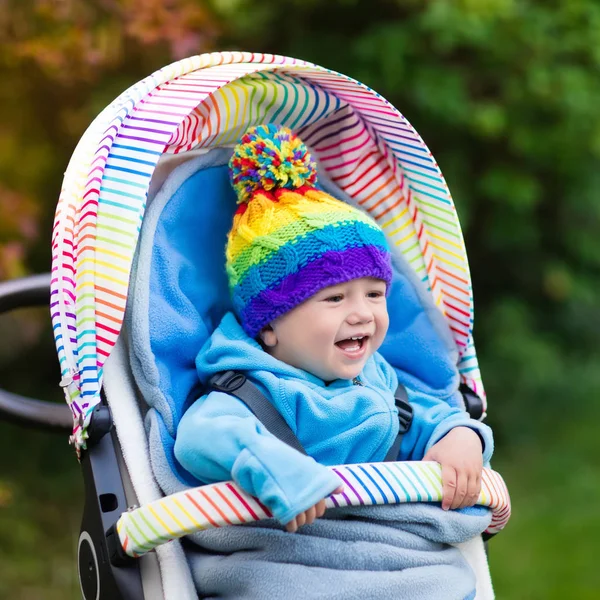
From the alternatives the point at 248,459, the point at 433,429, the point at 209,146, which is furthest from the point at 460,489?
the point at 209,146

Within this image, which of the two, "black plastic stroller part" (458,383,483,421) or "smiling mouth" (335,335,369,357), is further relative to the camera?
"black plastic stroller part" (458,383,483,421)

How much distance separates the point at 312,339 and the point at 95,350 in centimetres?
42

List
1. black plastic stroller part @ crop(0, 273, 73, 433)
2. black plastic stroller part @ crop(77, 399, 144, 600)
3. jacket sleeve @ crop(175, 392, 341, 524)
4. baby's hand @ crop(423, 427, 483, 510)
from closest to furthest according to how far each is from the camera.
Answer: jacket sleeve @ crop(175, 392, 341, 524) → black plastic stroller part @ crop(77, 399, 144, 600) → baby's hand @ crop(423, 427, 483, 510) → black plastic stroller part @ crop(0, 273, 73, 433)

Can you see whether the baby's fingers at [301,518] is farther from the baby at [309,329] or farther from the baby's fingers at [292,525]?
the baby at [309,329]

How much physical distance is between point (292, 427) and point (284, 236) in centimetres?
38

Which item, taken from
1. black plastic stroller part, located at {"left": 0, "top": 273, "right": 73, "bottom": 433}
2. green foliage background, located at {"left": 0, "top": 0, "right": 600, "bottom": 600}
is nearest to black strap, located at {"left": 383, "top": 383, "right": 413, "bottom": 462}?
black plastic stroller part, located at {"left": 0, "top": 273, "right": 73, "bottom": 433}

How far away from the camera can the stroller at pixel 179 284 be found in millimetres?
1714

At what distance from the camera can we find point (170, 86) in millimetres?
1881

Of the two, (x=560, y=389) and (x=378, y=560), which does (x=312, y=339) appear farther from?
A: (x=560, y=389)

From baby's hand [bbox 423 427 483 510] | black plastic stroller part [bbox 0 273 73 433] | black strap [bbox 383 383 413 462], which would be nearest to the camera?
baby's hand [bbox 423 427 483 510]

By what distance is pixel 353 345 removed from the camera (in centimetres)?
190

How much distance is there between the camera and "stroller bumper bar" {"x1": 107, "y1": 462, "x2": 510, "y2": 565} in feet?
5.23

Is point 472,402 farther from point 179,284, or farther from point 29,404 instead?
point 29,404

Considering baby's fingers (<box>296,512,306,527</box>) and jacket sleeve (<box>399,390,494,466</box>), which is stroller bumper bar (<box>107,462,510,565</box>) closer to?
baby's fingers (<box>296,512,306,527</box>)
